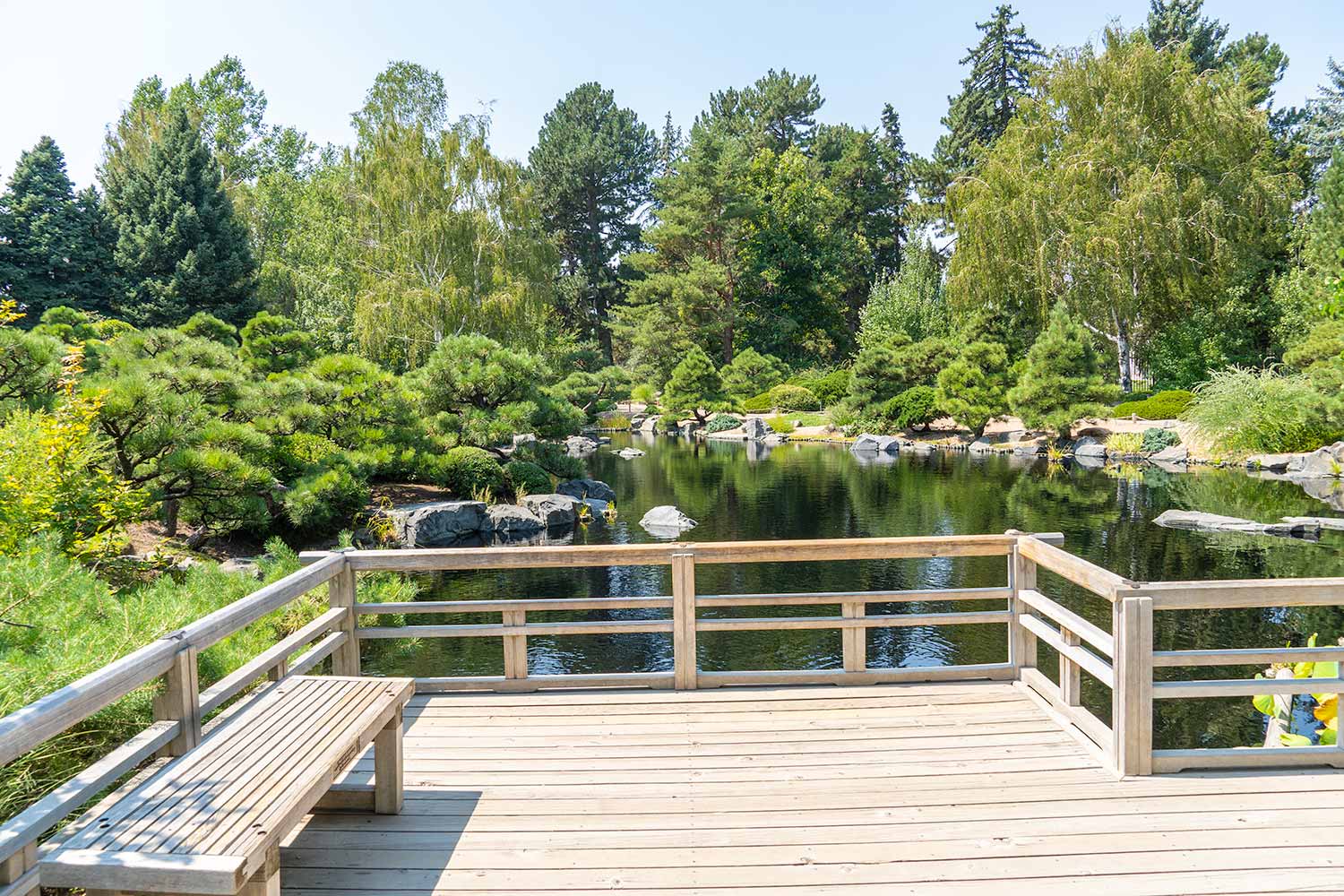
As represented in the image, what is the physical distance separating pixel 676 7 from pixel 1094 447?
1556 cm

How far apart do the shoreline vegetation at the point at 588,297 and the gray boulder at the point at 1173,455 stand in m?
0.07

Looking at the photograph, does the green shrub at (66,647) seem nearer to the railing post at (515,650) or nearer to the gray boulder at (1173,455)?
the railing post at (515,650)

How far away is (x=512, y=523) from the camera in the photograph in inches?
558

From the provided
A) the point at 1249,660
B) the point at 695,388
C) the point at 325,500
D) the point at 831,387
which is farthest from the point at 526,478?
the point at 831,387

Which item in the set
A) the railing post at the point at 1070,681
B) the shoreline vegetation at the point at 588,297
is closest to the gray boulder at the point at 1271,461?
the shoreline vegetation at the point at 588,297

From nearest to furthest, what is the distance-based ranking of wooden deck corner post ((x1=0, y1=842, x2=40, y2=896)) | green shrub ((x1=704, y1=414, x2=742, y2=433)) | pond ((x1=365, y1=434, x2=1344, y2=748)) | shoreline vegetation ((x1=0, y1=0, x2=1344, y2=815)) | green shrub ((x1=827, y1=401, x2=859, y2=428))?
wooden deck corner post ((x1=0, y1=842, x2=40, y2=896)) → pond ((x1=365, y1=434, x2=1344, y2=748)) → shoreline vegetation ((x1=0, y1=0, x2=1344, y2=815)) → green shrub ((x1=827, y1=401, x2=859, y2=428)) → green shrub ((x1=704, y1=414, x2=742, y2=433))

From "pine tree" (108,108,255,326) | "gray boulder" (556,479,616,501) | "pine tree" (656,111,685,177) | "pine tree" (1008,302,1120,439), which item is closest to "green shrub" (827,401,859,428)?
"pine tree" (1008,302,1120,439)

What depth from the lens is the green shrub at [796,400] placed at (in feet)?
115

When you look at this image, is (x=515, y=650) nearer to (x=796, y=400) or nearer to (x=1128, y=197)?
(x=1128, y=197)

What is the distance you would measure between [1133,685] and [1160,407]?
2398cm

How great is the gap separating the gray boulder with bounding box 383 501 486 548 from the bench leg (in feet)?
32.8

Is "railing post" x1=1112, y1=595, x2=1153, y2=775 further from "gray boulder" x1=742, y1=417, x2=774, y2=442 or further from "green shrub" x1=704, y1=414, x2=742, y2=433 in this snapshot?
"green shrub" x1=704, y1=414, x2=742, y2=433

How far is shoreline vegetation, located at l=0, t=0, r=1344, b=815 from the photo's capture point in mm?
8602

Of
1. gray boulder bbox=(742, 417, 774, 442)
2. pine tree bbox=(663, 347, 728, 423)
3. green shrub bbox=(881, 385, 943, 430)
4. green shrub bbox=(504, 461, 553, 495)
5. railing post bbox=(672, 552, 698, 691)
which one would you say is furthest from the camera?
pine tree bbox=(663, 347, 728, 423)
